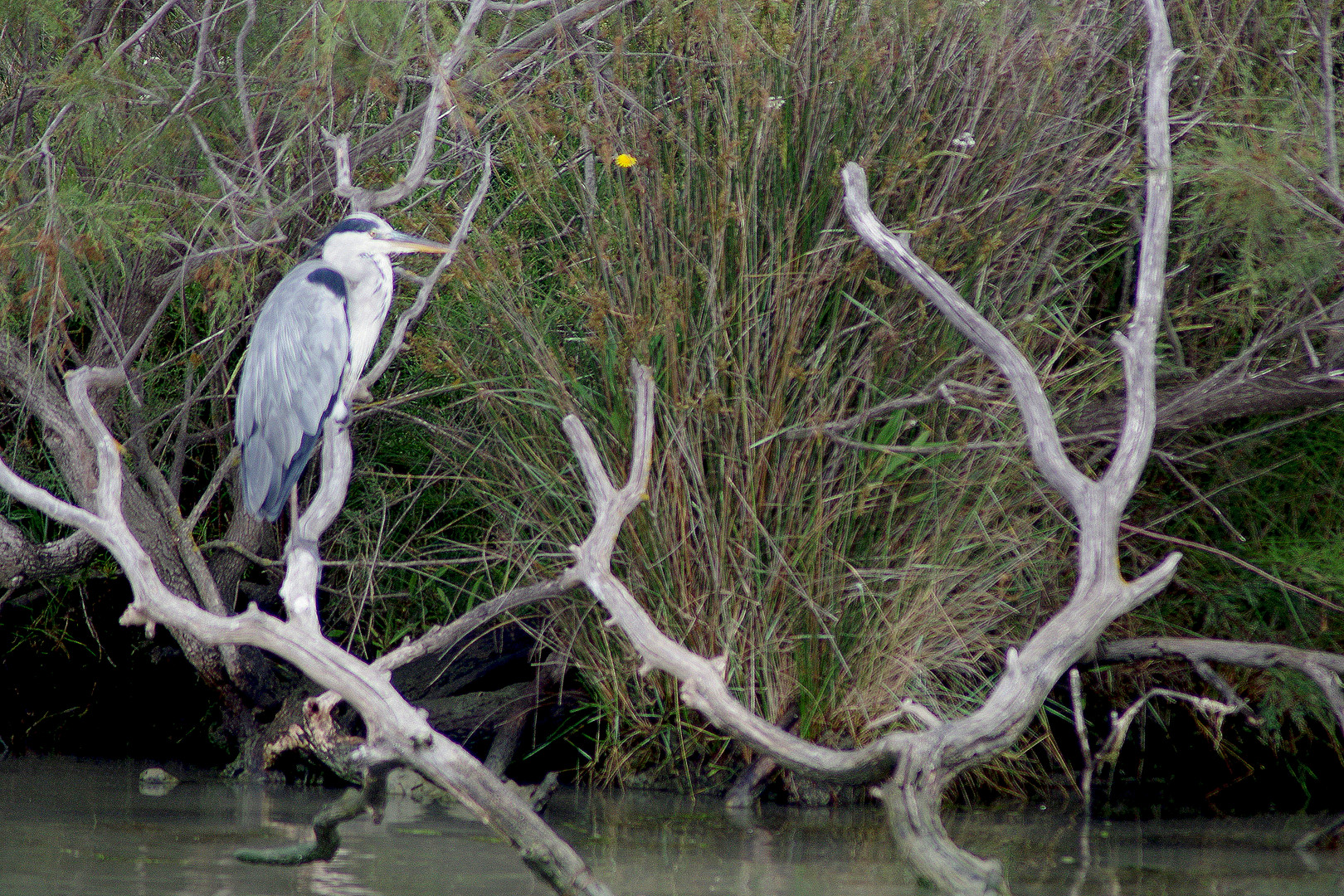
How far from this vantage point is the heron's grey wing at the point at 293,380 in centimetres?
332

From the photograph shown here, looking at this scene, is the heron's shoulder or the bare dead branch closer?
the bare dead branch

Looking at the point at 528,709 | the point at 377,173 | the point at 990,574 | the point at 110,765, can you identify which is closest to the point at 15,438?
the point at 110,765

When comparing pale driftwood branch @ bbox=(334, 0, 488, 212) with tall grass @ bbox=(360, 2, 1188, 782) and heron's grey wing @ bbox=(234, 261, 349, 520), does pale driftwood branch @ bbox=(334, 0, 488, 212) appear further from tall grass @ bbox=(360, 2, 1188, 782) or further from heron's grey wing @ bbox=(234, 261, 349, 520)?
tall grass @ bbox=(360, 2, 1188, 782)

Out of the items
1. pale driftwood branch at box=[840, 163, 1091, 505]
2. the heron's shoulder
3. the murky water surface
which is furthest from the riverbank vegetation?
pale driftwood branch at box=[840, 163, 1091, 505]

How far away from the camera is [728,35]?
11.4ft

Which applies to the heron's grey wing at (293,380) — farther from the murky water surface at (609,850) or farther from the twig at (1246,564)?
the twig at (1246,564)

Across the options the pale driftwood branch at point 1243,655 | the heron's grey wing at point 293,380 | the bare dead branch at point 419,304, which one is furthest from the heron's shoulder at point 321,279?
the pale driftwood branch at point 1243,655

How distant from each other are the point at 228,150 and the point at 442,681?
1693 millimetres

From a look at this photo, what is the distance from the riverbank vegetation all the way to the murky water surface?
320mm

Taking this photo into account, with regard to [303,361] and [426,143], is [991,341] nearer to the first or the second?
[426,143]

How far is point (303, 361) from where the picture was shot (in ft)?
10.9

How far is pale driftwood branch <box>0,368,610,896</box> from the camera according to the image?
7.64ft

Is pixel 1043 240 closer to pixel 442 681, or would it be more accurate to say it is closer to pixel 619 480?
pixel 619 480

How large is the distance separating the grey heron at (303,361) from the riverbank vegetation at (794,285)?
197 mm
